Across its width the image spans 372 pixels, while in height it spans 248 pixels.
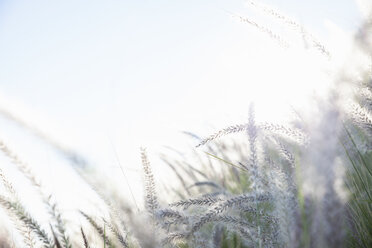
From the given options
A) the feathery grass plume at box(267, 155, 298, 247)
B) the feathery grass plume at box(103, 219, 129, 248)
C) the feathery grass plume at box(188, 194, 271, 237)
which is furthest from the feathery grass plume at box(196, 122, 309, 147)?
the feathery grass plume at box(103, 219, 129, 248)

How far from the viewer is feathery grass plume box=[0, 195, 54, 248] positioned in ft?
3.28

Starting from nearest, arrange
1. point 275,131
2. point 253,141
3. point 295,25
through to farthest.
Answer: point 253,141
point 275,131
point 295,25

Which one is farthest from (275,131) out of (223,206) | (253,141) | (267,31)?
(267,31)

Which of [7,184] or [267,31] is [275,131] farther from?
[7,184]

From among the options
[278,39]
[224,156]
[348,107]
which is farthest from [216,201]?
[224,156]

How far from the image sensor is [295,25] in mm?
1521

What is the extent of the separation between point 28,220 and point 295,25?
4.21 ft

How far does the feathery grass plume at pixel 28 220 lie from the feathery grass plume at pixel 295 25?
4.01ft

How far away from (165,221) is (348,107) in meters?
0.90

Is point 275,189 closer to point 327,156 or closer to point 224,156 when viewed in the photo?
point 327,156

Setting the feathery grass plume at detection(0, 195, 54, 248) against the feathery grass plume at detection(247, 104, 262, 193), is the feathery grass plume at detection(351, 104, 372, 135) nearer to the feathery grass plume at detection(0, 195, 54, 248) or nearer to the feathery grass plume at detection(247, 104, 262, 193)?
the feathery grass plume at detection(247, 104, 262, 193)

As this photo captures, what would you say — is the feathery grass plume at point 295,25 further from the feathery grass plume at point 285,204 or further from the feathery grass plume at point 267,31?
the feathery grass plume at point 285,204

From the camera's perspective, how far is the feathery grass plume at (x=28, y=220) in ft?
3.28

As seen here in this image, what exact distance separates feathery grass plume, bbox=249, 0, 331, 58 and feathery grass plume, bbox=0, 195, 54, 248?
1.22m
